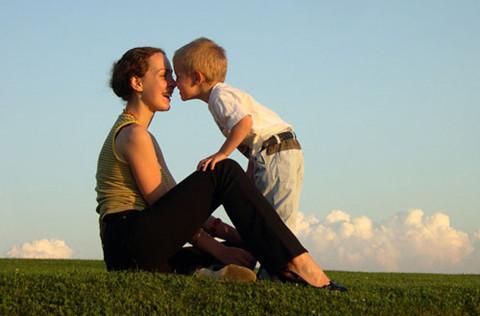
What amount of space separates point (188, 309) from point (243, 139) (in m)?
1.76

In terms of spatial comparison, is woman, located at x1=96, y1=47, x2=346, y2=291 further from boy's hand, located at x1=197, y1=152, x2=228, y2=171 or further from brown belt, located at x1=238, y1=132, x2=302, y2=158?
brown belt, located at x1=238, y1=132, x2=302, y2=158

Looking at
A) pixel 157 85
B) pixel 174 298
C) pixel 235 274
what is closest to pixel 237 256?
pixel 235 274

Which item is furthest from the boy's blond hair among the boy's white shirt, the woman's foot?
the woman's foot

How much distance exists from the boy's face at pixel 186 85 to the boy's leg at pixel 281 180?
0.95m

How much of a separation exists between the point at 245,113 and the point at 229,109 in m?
0.17

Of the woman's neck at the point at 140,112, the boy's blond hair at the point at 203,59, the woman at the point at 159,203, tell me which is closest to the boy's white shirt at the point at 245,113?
the boy's blond hair at the point at 203,59

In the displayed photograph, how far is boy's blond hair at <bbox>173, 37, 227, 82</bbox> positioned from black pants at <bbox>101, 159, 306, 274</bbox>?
1683 millimetres

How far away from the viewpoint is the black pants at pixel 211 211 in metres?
6.19

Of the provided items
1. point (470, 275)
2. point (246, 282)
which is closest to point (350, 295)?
point (246, 282)

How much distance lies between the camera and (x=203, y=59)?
7609 mm

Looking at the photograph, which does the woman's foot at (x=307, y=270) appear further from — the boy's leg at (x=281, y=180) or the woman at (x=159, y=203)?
the boy's leg at (x=281, y=180)

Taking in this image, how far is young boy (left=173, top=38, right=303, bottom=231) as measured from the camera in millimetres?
7414

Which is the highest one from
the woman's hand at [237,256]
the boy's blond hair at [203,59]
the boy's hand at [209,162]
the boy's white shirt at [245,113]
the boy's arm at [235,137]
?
the boy's blond hair at [203,59]

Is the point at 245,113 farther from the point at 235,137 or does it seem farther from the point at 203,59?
the point at 203,59
